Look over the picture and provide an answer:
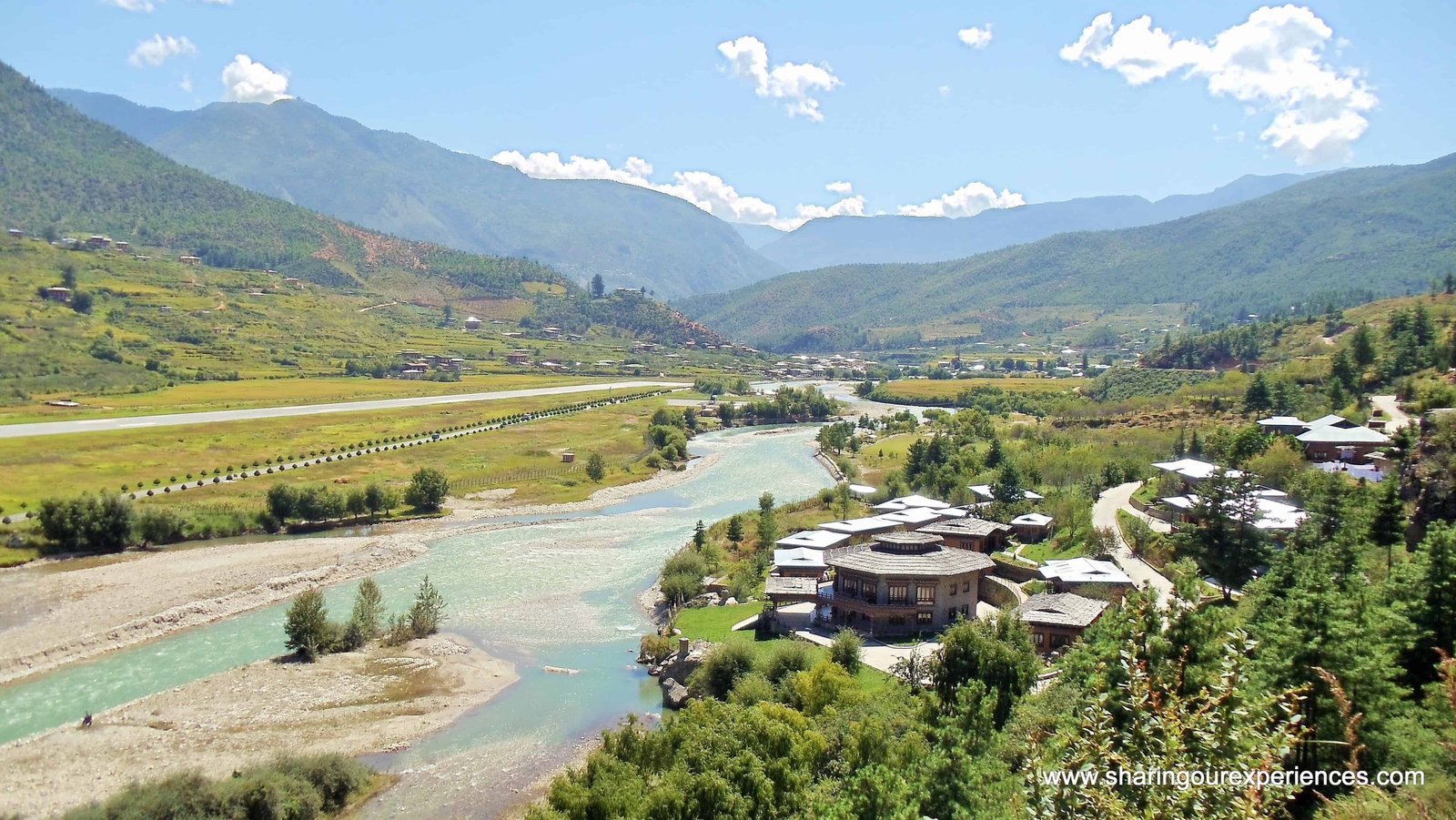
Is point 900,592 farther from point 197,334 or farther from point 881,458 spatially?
point 197,334

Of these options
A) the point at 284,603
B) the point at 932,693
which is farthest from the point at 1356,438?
the point at 284,603

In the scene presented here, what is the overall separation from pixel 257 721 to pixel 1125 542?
38180 millimetres

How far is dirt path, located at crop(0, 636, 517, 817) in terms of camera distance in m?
25.8

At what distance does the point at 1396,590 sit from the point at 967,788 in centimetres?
1263

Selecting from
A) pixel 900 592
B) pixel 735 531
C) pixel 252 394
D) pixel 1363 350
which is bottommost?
pixel 735 531

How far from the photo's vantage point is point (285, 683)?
33.3 meters

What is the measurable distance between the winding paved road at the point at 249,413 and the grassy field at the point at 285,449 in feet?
9.03

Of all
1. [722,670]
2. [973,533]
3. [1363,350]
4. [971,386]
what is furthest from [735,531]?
[971,386]

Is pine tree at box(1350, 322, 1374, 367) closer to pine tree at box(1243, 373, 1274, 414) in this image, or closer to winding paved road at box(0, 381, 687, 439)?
pine tree at box(1243, 373, 1274, 414)

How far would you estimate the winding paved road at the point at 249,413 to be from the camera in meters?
75.1

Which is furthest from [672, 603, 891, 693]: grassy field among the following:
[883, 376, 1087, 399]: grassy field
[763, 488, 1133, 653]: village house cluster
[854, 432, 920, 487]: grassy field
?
[883, 376, 1087, 399]: grassy field

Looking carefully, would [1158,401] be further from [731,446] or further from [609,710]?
[609,710]

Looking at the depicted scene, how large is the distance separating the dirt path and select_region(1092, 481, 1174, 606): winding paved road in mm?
25403

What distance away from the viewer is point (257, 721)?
29.9 meters
